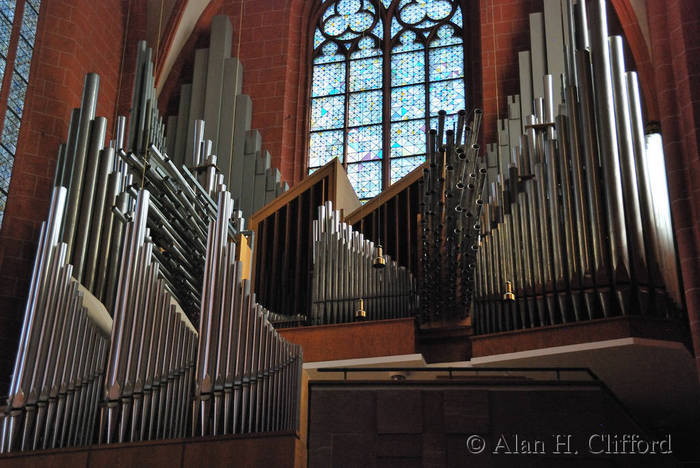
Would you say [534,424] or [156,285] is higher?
[156,285]

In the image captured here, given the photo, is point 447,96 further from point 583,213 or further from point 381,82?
point 583,213

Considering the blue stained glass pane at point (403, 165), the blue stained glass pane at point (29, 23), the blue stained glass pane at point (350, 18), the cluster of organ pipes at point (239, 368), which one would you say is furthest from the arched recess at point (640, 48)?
the blue stained glass pane at point (29, 23)

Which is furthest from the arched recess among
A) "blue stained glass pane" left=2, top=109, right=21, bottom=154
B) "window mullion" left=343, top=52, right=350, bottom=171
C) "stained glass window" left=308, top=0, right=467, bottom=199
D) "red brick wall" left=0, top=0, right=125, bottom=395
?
"blue stained glass pane" left=2, top=109, right=21, bottom=154

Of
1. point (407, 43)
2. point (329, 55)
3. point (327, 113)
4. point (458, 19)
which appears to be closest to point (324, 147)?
point (327, 113)

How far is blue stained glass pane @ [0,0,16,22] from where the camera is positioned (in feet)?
47.5

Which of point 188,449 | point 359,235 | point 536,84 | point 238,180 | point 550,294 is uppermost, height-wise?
point 536,84

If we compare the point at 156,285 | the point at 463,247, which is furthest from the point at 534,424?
the point at 156,285

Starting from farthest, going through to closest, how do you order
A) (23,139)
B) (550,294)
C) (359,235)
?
(23,139)
(359,235)
(550,294)

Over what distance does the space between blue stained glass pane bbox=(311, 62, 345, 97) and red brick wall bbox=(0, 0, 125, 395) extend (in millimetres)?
3445

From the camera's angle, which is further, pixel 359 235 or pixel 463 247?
pixel 359 235

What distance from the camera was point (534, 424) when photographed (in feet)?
30.2

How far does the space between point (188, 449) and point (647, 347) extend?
190 inches

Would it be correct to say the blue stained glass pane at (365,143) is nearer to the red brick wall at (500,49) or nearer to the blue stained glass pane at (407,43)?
the blue stained glass pane at (407,43)

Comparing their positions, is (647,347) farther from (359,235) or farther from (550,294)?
(359,235)
